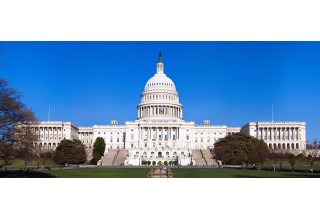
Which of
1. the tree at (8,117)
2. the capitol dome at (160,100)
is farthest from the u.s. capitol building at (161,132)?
the tree at (8,117)

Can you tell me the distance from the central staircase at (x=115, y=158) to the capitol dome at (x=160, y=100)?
25.9m

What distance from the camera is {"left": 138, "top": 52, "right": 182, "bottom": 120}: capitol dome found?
436 feet

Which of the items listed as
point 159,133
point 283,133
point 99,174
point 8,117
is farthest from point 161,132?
point 8,117

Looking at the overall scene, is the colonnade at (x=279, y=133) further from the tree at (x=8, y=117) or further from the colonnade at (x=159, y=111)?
the tree at (x=8, y=117)

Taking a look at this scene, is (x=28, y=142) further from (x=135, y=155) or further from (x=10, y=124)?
(x=135, y=155)

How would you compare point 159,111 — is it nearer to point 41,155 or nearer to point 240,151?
point 240,151

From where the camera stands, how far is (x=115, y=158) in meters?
99.5

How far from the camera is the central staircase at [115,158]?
92113mm

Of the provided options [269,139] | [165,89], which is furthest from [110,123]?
[269,139]

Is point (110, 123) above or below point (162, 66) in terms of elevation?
below

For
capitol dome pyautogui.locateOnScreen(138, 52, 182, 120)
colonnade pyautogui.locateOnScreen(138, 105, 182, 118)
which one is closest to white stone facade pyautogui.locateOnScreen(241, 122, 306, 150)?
colonnade pyautogui.locateOnScreen(138, 105, 182, 118)

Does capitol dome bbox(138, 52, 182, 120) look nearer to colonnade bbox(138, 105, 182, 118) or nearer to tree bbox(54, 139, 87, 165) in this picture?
colonnade bbox(138, 105, 182, 118)

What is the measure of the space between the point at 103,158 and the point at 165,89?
45.7 meters

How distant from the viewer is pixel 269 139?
124875 mm
